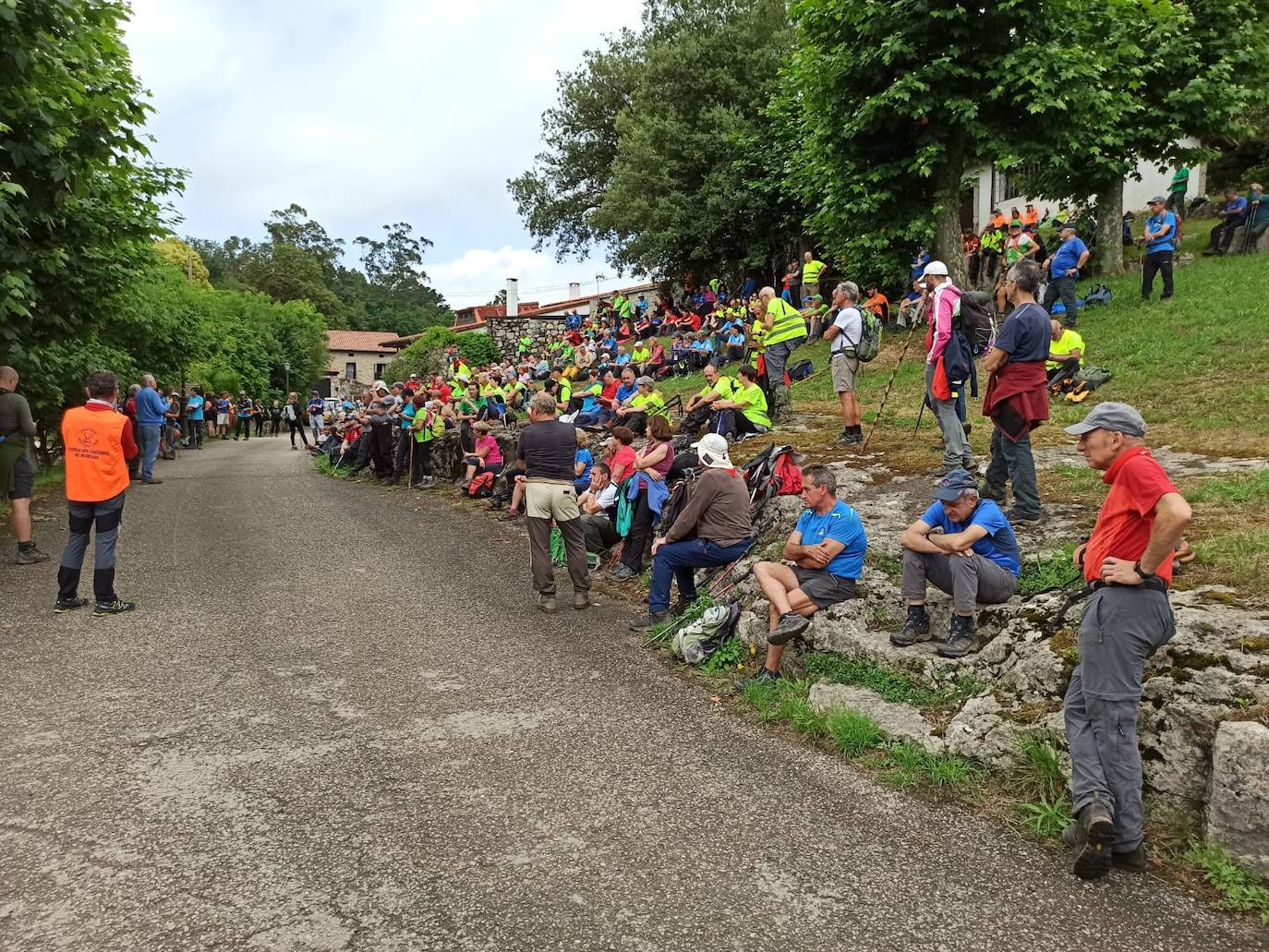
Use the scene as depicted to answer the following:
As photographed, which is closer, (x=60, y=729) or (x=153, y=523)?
(x=60, y=729)

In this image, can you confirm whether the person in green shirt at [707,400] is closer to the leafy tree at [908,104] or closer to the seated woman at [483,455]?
the seated woman at [483,455]

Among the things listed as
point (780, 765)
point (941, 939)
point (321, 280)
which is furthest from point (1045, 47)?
point (321, 280)

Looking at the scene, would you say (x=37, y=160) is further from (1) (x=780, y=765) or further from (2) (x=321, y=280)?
(2) (x=321, y=280)

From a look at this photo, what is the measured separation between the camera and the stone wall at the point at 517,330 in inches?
1721

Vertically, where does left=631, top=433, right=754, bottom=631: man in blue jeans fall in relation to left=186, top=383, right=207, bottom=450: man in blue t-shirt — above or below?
below

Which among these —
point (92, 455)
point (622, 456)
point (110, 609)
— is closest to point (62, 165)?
point (92, 455)

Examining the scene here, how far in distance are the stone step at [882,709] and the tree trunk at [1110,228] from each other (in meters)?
16.8

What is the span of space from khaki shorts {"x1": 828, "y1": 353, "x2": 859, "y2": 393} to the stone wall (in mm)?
35194

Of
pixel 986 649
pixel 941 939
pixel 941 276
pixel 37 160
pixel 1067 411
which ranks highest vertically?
pixel 37 160

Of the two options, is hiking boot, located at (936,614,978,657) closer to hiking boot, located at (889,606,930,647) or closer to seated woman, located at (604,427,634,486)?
hiking boot, located at (889,606,930,647)

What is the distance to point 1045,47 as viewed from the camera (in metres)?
13.2

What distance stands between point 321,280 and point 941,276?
7937 cm

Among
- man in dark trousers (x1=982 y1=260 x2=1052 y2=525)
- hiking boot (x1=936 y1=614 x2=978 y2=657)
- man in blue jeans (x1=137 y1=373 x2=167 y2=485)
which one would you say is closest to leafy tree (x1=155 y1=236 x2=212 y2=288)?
man in blue jeans (x1=137 y1=373 x2=167 y2=485)

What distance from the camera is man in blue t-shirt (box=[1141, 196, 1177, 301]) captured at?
12953mm
